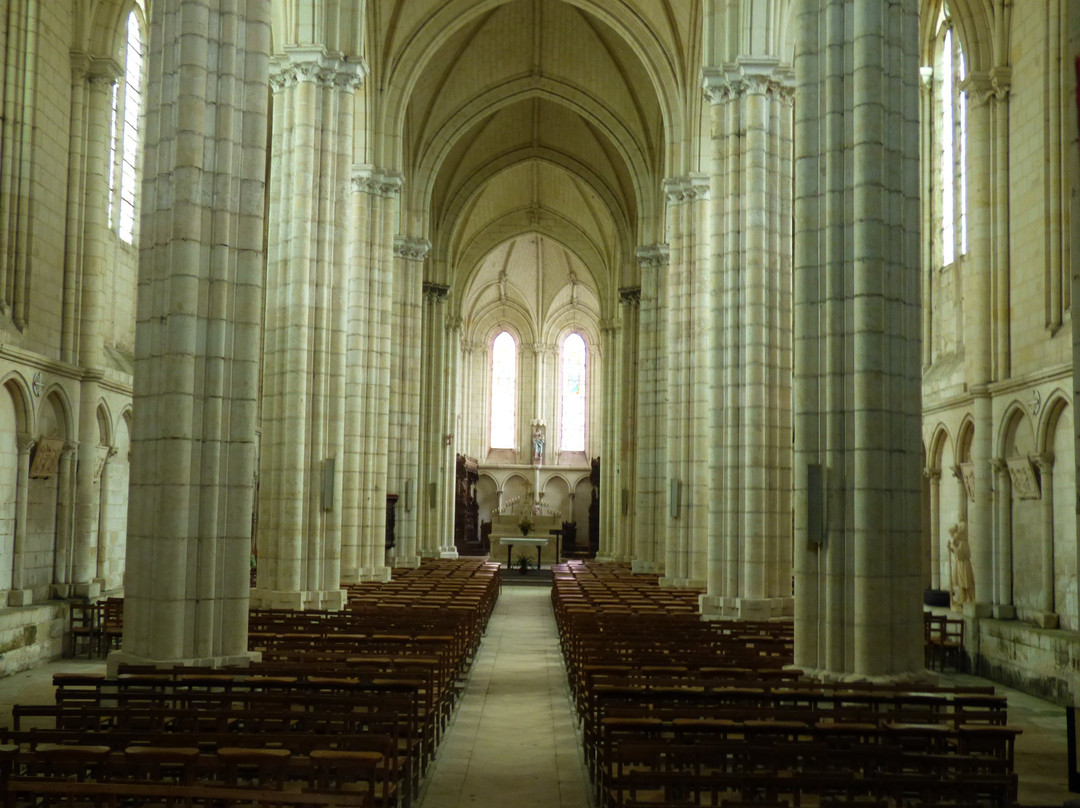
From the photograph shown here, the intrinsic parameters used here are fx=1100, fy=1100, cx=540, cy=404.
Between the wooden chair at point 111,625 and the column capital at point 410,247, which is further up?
the column capital at point 410,247

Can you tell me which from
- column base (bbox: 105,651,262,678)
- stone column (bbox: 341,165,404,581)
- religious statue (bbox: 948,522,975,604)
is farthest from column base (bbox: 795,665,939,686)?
stone column (bbox: 341,165,404,581)

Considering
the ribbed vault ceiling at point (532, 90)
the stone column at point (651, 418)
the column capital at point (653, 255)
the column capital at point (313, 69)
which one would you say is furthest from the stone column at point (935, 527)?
the column capital at point (653, 255)

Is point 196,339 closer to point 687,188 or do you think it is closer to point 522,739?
point 522,739

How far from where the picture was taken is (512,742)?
13227mm

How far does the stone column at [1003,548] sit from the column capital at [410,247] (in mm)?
22818

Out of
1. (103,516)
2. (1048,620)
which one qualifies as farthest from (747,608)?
(103,516)

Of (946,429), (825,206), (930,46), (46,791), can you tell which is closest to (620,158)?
(930,46)

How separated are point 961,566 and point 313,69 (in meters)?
16.5

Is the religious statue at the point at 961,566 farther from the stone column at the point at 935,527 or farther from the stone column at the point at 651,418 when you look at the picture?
the stone column at the point at 651,418

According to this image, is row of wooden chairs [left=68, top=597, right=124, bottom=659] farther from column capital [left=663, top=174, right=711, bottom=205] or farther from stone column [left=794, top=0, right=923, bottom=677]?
column capital [left=663, top=174, right=711, bottom=205]

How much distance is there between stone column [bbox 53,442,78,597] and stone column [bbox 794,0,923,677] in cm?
1419

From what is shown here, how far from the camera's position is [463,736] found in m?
13.5

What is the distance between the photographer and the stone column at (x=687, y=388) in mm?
27469

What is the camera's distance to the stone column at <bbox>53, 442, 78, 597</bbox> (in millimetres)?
20688
